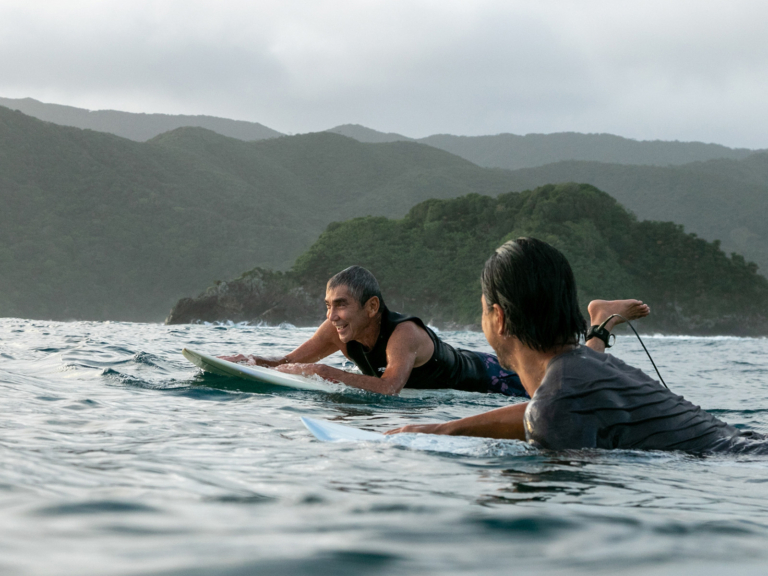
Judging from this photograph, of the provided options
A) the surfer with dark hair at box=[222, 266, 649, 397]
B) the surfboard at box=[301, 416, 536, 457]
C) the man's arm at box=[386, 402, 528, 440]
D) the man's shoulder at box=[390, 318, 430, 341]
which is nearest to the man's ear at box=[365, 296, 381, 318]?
the surfer with dark hair at box=[222, 266, 649, 397]

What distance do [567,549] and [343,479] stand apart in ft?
3.56

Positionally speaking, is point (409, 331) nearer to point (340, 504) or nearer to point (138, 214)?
point (340, 504)

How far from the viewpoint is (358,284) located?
607 centimetres

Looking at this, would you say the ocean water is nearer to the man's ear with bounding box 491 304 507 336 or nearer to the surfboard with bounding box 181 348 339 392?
the man's ear with bounding box 491 304 507 336

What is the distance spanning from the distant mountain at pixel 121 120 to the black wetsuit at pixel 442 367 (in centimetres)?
17185

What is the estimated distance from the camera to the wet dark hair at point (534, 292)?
9.68 ft

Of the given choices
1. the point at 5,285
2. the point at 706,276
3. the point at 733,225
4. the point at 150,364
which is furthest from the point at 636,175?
the point at 150,364

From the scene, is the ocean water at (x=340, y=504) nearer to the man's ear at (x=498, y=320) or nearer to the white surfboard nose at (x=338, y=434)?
the white surfboard nose at (x=338, y=434)

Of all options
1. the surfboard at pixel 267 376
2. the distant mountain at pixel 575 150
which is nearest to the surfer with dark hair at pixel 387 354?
the surfboard at pixel 267 376

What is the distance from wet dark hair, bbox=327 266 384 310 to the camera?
6.05 metres

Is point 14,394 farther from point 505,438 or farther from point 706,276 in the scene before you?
point 706,276

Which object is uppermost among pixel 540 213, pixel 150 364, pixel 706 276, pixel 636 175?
pixel 636 175

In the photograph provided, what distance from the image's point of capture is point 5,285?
90.6m

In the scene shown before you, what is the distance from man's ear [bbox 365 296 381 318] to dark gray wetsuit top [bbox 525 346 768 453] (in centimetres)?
313
